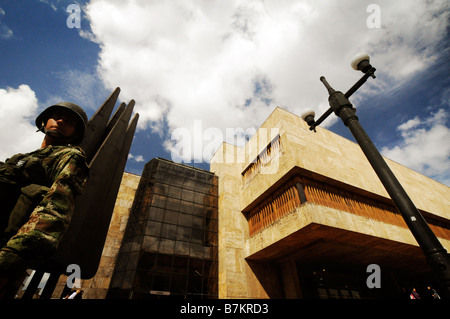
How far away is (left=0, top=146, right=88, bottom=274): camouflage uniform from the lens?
1242 millimetres

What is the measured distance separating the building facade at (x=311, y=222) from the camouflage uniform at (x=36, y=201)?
873cm

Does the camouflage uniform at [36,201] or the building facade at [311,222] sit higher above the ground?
the building facade at [311,222]

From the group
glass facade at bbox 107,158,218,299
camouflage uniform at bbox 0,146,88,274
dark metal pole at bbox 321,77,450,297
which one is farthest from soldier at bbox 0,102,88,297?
glass facade at bbox 107,158,218,299

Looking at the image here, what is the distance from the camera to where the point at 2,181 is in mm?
1718

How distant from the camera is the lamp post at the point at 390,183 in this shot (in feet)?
9.20

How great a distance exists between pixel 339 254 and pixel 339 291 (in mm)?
2937

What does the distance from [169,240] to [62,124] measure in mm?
11778

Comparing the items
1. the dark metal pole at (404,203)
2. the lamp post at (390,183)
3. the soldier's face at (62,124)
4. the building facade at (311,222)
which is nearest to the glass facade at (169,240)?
the building facade at (311,222)

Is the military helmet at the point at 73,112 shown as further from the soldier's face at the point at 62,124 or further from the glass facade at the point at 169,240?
the glass facade at the point at 169,240

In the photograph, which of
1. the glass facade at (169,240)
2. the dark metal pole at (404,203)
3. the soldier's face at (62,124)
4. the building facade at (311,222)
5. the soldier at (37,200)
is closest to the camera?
the soldier at (37,200)

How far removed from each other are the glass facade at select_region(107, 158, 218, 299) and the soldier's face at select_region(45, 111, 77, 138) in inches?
428
